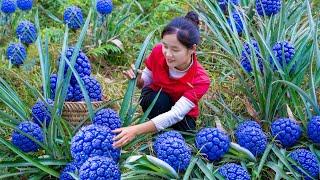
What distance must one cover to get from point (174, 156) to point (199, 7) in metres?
2.00

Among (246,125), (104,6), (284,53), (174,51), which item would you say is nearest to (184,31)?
(174,51)

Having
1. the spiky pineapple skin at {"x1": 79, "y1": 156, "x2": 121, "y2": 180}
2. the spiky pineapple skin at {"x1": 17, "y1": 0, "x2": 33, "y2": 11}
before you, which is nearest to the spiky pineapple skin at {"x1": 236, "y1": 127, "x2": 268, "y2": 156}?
the spiky pineapple skin at {"x1": 79, "y1": 156, "x2": 121, "y2": 180}

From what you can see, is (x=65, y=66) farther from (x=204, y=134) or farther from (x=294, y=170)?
(x=294, y=170)

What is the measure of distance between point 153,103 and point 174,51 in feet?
1.05

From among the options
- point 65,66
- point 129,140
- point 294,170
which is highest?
point 65,66

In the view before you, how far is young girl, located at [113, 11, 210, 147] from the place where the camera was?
10.3ft

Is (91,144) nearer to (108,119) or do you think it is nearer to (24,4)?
(108,119)

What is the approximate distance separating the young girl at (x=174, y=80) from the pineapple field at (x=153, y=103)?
0.08 meters

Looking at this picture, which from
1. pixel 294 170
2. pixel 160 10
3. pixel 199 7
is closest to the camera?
pixel 294 170

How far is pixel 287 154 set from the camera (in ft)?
10.2

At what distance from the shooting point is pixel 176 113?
10.4 feet

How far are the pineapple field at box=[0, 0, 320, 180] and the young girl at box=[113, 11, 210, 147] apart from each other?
8 centimetres

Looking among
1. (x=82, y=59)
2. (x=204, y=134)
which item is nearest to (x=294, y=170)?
(x=204, y=134)

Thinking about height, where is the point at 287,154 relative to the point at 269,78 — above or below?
below
